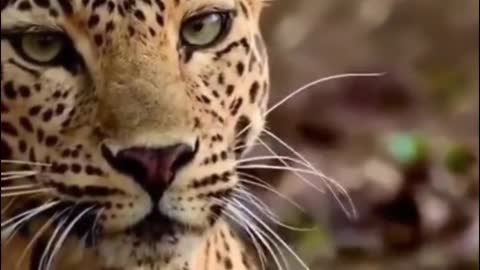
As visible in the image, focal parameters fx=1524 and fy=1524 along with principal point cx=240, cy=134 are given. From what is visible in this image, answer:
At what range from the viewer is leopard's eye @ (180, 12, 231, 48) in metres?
0.88

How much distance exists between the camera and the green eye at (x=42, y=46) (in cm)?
85

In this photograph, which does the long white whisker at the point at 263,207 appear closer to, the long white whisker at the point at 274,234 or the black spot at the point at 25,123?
Answer: the long white whisker at the point at 274,234

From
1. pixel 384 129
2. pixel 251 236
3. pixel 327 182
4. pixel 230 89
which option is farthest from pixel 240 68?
pixel 384 129

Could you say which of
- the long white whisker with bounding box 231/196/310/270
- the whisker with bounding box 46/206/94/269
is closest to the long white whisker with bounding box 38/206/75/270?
the whisker with bounding box 46/206/94/269

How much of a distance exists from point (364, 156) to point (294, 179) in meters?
0.36

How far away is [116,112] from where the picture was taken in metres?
0.85

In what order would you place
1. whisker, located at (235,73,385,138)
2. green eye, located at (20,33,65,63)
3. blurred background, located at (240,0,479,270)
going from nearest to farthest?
1. green eye, located at (20,33,65,63)
2. whisker, located at (235,73,385,138)
3. blurred background, located at (240,0,479,270)

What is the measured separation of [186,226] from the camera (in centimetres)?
89

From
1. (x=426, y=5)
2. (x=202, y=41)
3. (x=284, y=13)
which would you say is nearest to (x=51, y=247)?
(x=202, y=41)

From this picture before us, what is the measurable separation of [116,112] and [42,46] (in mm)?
55

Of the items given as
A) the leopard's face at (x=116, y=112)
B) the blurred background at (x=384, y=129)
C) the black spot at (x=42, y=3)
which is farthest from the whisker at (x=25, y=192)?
the blurred background at (x=384, y=129)

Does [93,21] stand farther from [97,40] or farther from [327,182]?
[327,182]

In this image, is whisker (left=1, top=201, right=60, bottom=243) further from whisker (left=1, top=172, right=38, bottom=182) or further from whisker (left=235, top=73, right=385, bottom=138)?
whisker (left=235, top=73, right=385, bottom=138)

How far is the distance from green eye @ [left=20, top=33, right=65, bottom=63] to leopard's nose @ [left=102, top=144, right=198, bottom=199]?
0.06 m
